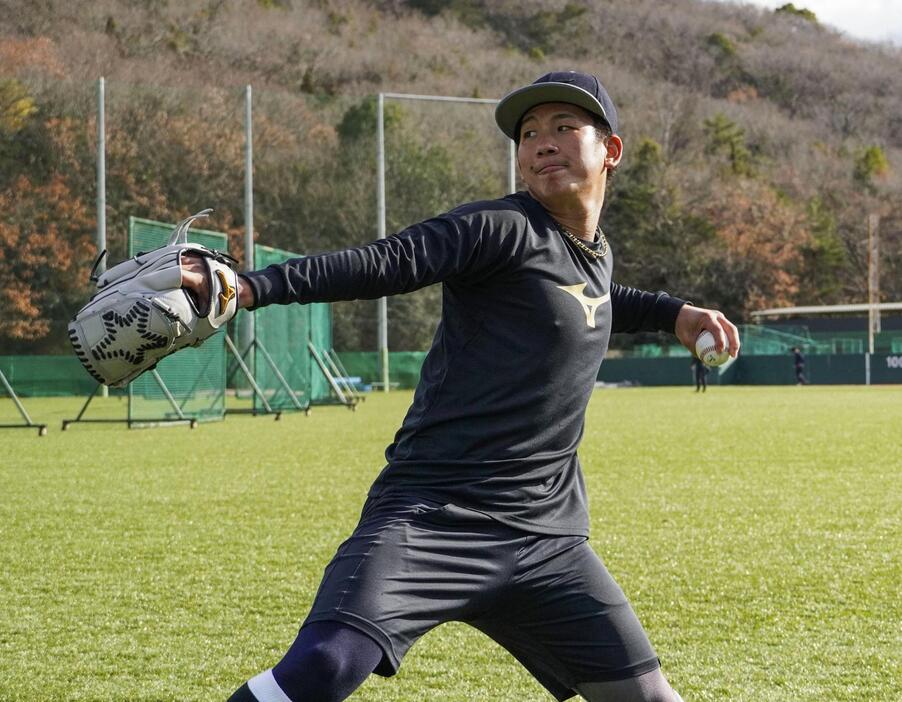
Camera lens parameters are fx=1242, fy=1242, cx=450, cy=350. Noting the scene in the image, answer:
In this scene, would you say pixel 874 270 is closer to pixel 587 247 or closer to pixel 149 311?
pixel 587 247

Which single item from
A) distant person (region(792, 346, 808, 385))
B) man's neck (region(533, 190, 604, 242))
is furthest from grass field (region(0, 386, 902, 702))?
distant person (region(792, 346, 808, 385))

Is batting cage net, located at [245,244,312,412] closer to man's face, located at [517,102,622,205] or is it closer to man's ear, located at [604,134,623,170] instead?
man's ear, located at [604,134,623,170]

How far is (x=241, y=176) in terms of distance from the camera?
176 feet

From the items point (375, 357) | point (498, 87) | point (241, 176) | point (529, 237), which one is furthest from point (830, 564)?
point (498, 87)

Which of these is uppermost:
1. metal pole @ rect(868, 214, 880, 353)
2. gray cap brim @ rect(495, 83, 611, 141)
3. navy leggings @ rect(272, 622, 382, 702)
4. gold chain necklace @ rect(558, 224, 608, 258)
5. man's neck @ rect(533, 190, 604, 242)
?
metal pole @ rect(868, 214, 880, 353)

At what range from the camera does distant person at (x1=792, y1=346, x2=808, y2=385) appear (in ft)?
152

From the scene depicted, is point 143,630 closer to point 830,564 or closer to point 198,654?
point 198,654

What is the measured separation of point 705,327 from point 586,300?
506 millimetres

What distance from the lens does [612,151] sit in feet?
11.6

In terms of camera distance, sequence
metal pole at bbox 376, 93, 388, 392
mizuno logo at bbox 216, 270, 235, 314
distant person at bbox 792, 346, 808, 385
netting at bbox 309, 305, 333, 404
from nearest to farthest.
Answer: mizuno logo at bbox 216, 270, 235, 314 < netting at bbox 309, 305, 333, 404 < metal pole at bbox 376, 93, 388, 392 < distant person at bbox 792, 346, 808, 385

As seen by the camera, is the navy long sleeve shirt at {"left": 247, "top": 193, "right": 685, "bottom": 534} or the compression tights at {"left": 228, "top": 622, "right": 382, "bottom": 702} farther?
the navy long sleeve shirt at {"left": 247, "top": 193, "right": 685, "bottom": 534}

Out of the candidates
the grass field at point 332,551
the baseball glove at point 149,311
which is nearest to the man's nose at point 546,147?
the baseball glove at point 149,311

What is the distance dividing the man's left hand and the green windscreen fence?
51.8ft

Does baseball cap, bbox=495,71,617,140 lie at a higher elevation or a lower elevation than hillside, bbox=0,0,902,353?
lower
